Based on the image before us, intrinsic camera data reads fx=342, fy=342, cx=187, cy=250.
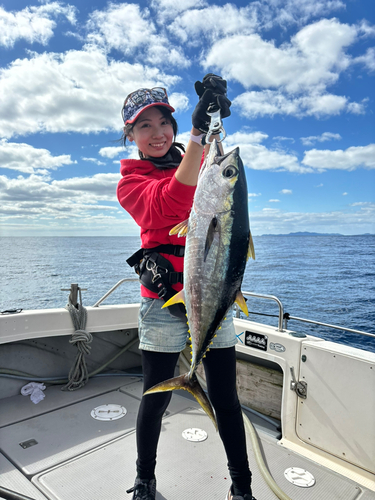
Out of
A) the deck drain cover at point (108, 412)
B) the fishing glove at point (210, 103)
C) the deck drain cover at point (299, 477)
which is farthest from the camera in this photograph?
the deck drain cover at point (108, 412)

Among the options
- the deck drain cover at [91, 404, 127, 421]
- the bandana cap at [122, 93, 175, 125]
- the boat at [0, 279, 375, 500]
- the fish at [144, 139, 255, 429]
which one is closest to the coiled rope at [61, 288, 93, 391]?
the boat at [0, 279, 375, 500]

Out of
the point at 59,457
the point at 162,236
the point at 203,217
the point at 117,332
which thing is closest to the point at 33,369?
the point at 117,332

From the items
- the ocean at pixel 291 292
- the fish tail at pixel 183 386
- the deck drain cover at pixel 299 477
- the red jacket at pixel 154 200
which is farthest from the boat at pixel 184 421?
the ocean at pixel 291 292

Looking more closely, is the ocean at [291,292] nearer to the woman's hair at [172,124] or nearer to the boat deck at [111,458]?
the boat deck at [111,458]

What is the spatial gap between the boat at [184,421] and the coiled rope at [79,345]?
0.05 feet

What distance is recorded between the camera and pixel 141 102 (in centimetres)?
203

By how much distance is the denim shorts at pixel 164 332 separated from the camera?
6.15 feet

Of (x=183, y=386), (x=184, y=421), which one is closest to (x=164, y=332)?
(x=183, y=386)

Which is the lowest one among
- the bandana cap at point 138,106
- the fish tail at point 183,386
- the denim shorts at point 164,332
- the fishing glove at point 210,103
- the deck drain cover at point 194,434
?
the deck drain cover at point 194,434

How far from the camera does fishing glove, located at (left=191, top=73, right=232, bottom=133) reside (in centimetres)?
143

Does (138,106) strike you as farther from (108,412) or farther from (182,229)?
(108,412)

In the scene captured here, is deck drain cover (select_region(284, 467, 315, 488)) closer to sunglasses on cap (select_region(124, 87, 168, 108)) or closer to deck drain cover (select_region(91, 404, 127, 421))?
deck drain cover (select_region(91, 404, 127, 421))

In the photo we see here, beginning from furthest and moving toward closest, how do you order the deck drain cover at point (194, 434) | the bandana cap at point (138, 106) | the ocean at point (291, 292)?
the ocean at point (291, 292) < the deck drain cover at point (194, 434) < the bandana cap at point (138, 106)

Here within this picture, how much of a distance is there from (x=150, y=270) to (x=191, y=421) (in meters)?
2.12
